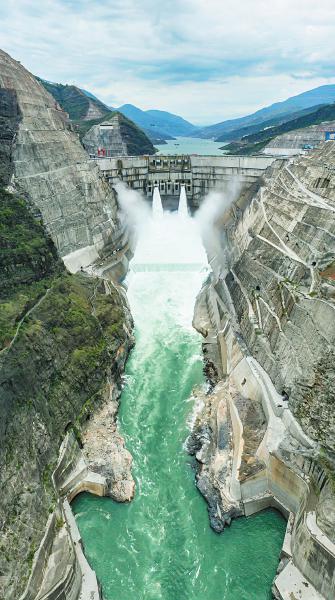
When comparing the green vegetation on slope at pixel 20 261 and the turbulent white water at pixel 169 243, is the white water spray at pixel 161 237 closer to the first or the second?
the turbulent white water at pixel 169 243

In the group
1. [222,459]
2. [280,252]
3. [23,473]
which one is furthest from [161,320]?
[23,473]

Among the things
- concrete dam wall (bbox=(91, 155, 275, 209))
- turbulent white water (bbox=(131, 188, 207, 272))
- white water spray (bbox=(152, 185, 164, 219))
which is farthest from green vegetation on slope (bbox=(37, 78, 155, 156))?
turbulent white water (bbox=(131, 188, 207, 272))

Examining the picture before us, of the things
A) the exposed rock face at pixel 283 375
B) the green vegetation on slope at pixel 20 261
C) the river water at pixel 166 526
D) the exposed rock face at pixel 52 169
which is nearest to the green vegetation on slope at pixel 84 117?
the exposed rock face at pixel 52 169

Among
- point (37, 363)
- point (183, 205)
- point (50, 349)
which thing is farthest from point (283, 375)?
point (183, 205)

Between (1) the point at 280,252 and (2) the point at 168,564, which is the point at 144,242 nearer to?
(1) the point at 280,252

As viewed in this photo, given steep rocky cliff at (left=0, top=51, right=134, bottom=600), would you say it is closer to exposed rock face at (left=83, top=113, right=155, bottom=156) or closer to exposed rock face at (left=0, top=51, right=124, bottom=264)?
exposed rock face at (left=0, top=51, right=124, bottom=264)
